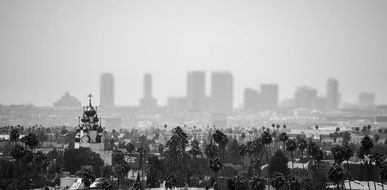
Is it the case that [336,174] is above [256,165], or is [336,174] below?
below

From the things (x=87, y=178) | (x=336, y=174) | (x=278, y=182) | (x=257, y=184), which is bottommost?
(x=257, y=184)

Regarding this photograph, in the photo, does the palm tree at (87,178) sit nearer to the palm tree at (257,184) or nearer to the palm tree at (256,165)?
the palm tree at (257,184)

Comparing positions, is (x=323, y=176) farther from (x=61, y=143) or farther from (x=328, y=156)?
(x=61, y=143)

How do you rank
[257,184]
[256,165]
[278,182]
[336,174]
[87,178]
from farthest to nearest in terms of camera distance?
1. [256,165]
2. [336,174]
3. [278,182]
4. [257,184]
5. [87,178]

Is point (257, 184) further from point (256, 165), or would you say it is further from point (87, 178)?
point (256, 165)

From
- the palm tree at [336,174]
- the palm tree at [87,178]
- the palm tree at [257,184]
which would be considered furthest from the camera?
the palm tree at [336,174]

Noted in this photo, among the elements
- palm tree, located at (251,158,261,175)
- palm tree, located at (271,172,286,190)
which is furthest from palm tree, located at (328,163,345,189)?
palm tree, located at (251,158,261,175)

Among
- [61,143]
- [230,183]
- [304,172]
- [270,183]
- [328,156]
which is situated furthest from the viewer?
[61,143]

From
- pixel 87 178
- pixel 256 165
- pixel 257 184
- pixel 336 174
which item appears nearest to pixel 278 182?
pixel 257 184

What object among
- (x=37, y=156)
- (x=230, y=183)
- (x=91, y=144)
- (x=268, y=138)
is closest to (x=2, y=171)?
(x=37, y=156)

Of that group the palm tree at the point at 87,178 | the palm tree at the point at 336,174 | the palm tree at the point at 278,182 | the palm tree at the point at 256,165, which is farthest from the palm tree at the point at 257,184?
the palm tree at the point at 256,165

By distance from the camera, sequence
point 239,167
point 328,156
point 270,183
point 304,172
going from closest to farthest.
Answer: point 270,183
point 304,172
point 239,167
point 328,156
